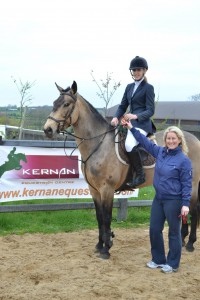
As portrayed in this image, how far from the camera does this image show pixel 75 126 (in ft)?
18.0

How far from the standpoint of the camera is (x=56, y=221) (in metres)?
7.05

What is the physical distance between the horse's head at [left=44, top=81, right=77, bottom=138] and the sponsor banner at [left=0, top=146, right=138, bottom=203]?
1390 mm

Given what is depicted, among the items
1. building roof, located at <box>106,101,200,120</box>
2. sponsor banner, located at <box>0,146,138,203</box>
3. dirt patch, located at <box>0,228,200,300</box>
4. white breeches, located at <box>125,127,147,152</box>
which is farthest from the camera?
building roof, located at <box>106,101,200,120</box>

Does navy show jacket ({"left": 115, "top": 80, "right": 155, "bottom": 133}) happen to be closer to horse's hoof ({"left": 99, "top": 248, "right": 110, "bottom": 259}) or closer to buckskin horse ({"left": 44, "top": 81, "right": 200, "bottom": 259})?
buckskin horse ({"left": 44, "top": 81, "right": 200, "bottom": 259})

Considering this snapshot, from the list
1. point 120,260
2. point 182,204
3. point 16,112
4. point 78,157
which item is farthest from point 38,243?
point 16,112

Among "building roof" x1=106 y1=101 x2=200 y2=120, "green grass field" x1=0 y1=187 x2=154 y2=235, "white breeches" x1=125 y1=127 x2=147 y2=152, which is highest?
"building roof" x1=106 y1=101 x2=200 y2=120

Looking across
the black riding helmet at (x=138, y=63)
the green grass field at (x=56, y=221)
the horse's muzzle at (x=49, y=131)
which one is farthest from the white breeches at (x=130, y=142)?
the green grass field at (x=56, y=221)

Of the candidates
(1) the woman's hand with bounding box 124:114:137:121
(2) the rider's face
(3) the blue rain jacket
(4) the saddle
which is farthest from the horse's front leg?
(2) the rider's face

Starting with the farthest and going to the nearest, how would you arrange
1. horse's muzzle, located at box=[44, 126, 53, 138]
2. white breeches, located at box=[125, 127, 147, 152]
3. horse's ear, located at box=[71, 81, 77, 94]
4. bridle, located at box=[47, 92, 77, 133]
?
white breeches, located at box=[125, 127, 147, 152] < horse's ear, located at box=[71, 81, 77, 94] < bridle, located at box=[47, 92, 77, 133] < horse's muzzle, located at box=[44, 126, 53, 138]

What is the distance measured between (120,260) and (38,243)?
1362 mm

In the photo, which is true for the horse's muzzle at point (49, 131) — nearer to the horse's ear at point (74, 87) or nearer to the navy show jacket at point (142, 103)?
the horse's ear at point (74, 87)

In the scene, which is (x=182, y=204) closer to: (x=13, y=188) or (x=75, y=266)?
(x=75, y=266)

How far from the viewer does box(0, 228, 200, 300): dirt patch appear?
4023 millimetres

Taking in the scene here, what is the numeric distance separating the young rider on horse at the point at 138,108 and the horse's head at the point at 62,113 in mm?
759
